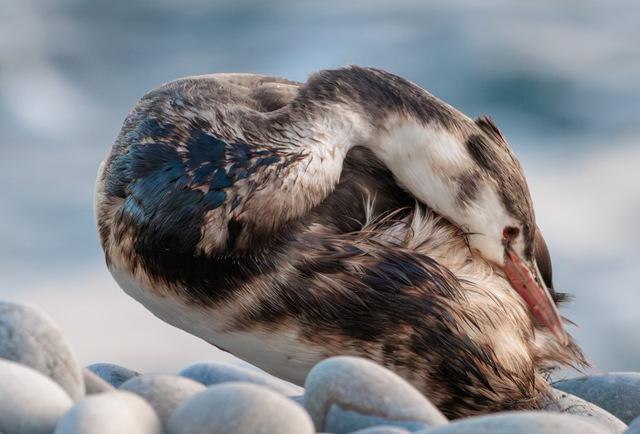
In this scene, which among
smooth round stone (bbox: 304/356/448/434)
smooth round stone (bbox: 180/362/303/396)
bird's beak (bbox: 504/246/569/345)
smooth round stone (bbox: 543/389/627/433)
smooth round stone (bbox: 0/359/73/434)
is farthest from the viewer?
bird's beak (bbox: 504/246/569/345)

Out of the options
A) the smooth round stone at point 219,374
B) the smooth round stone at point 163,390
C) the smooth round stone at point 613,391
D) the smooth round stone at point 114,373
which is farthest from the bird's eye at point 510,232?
the smooth round stone at point 163,390

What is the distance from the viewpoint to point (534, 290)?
4844mm

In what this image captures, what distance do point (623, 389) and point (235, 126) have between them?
1.90 metres

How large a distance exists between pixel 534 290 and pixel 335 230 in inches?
36.8

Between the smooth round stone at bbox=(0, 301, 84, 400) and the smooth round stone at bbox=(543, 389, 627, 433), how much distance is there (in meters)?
1.96

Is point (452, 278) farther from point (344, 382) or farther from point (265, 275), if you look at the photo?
point (344, 382)

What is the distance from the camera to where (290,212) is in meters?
4.30

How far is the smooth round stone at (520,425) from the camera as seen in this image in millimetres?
2600

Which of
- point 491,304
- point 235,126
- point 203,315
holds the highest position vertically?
point 235,126

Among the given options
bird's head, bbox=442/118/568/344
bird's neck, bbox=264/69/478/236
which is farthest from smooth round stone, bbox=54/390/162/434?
bird's head, bbox=442/118/568/344

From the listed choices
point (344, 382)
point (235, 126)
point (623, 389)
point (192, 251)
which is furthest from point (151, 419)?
point (623, 389)

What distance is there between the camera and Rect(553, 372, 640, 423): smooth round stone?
185 inches

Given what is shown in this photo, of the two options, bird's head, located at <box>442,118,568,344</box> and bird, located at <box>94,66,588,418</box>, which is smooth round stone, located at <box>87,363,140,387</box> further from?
bird's head, located at <box>442,118,568,344</box>

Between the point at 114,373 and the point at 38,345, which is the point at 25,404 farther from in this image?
the point at 114,373
